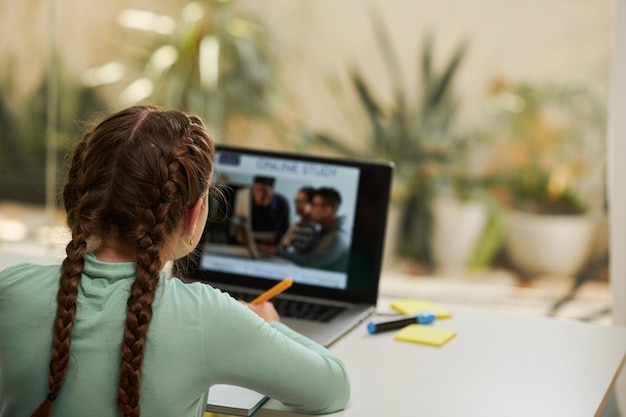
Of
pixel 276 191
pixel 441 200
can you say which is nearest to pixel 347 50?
pixel 441 200

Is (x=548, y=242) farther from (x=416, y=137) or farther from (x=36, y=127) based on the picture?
(x=36, y=127)

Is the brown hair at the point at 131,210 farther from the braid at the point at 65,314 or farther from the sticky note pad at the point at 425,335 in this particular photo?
the sticky note pad at the point at 425,335

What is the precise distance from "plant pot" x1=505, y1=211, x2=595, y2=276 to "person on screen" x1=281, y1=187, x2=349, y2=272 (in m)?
1.73

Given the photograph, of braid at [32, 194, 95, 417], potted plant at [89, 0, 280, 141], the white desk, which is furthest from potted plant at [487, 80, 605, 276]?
braid at [32, 194, 95, 417]

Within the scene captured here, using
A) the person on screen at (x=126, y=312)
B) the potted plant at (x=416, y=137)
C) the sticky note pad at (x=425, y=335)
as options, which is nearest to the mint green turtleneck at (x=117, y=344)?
the person on screen at (x=126, y=312)

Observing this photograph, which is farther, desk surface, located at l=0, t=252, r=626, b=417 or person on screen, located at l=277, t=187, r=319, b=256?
person on screen, located at l=277, t=187, r=319, b=256

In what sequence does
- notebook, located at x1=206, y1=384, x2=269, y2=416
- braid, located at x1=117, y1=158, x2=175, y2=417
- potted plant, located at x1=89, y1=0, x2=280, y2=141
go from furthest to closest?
potted plant, located at x1=89, y1=0, x2=280, y2=141, notebook, located at x1=206, y1=384, x2=269, y2=416, braid, located at x1=117, y1=158, x2=175, y2=417

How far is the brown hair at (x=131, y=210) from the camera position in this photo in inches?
43.1

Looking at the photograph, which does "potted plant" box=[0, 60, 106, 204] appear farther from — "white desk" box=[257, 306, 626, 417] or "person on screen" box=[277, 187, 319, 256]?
"white desk" box=[257, 306, 626, 417]

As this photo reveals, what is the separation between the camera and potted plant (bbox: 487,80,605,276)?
3.25m

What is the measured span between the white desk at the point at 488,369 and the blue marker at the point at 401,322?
0.04 ft

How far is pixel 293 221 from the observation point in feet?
5.87

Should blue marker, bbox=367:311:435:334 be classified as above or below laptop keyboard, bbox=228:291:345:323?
above

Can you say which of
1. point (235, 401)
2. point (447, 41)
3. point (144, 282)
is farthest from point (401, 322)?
point (447, 41)
